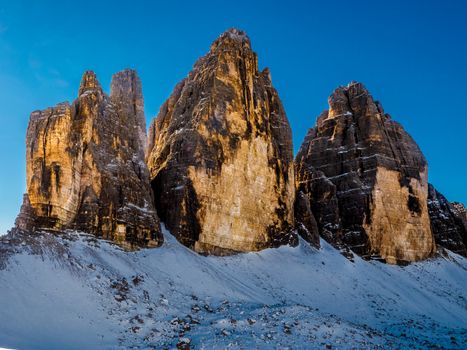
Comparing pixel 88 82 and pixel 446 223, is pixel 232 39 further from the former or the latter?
pixel 446 223

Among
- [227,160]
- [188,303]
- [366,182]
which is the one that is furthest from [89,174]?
[366,182]

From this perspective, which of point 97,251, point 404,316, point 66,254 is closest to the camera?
point 66,254

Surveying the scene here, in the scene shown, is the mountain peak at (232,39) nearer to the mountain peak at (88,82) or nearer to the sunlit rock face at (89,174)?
the sunlit rock face at (89,174)

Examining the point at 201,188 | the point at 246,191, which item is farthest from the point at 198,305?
the point at 246,191

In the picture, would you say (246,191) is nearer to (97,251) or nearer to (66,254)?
(97,251)

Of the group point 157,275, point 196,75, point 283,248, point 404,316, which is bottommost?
point 404,316

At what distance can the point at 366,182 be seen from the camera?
60.4m

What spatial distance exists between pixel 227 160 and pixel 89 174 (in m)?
14.0

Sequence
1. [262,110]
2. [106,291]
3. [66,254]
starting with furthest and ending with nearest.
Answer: [262,110] → [66,254] → [106,291]

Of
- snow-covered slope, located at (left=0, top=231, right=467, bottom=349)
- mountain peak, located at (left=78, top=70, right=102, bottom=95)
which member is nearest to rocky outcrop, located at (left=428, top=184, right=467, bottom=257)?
Answer: snow-covered slope, located at (left=0, top=231, right=467, bottom=349)

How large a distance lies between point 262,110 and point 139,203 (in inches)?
748

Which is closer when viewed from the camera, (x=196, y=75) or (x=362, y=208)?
(x=196, y=75)

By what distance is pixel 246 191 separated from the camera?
45.5 m

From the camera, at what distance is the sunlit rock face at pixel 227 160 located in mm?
41844
